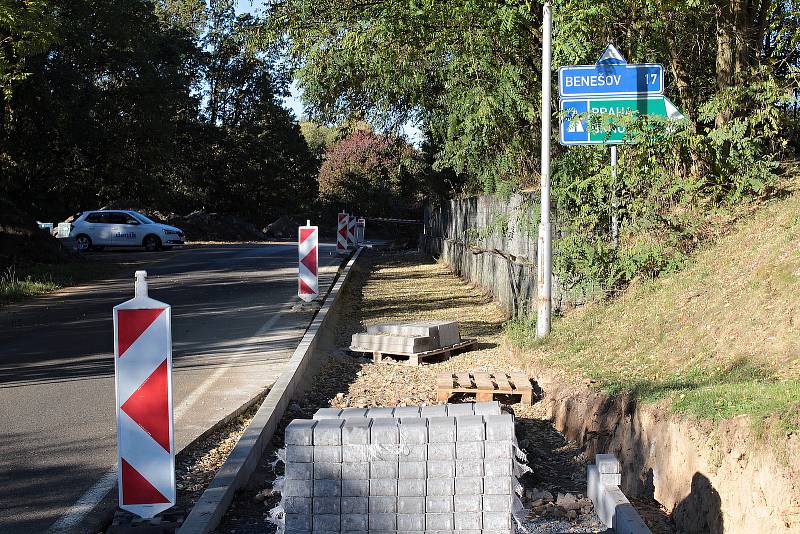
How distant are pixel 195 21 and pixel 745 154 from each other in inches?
1932

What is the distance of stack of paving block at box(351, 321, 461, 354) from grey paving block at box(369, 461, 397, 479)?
639 centimetres

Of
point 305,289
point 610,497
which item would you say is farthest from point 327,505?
point 305,289

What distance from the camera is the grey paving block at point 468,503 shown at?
4758mm

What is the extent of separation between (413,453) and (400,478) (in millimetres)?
150

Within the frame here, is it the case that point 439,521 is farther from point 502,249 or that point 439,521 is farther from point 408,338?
point 502,249

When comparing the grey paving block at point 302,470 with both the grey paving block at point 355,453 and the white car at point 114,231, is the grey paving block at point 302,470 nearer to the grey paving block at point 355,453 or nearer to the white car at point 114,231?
the grey paving block at point 355,453

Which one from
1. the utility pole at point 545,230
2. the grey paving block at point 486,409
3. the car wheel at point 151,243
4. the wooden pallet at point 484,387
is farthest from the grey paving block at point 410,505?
the car wheel at point 151,243

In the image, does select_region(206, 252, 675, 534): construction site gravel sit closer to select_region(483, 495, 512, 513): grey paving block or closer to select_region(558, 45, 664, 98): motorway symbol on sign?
select_region(483, 495, 512, 513): grey paving block

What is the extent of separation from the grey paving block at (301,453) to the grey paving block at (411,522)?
1.85 feet

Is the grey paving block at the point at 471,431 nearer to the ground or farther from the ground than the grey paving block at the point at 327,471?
farther from the ground

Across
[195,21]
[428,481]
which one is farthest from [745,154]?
[195,21]

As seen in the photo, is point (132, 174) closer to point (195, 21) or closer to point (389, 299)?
point (195, 21)

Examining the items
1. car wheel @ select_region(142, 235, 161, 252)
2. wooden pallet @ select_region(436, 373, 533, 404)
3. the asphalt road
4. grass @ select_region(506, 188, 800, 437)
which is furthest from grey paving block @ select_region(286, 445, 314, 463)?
car wheel @ select_region(142, 235, 161, 252)

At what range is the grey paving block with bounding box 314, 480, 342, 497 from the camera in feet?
15.5
